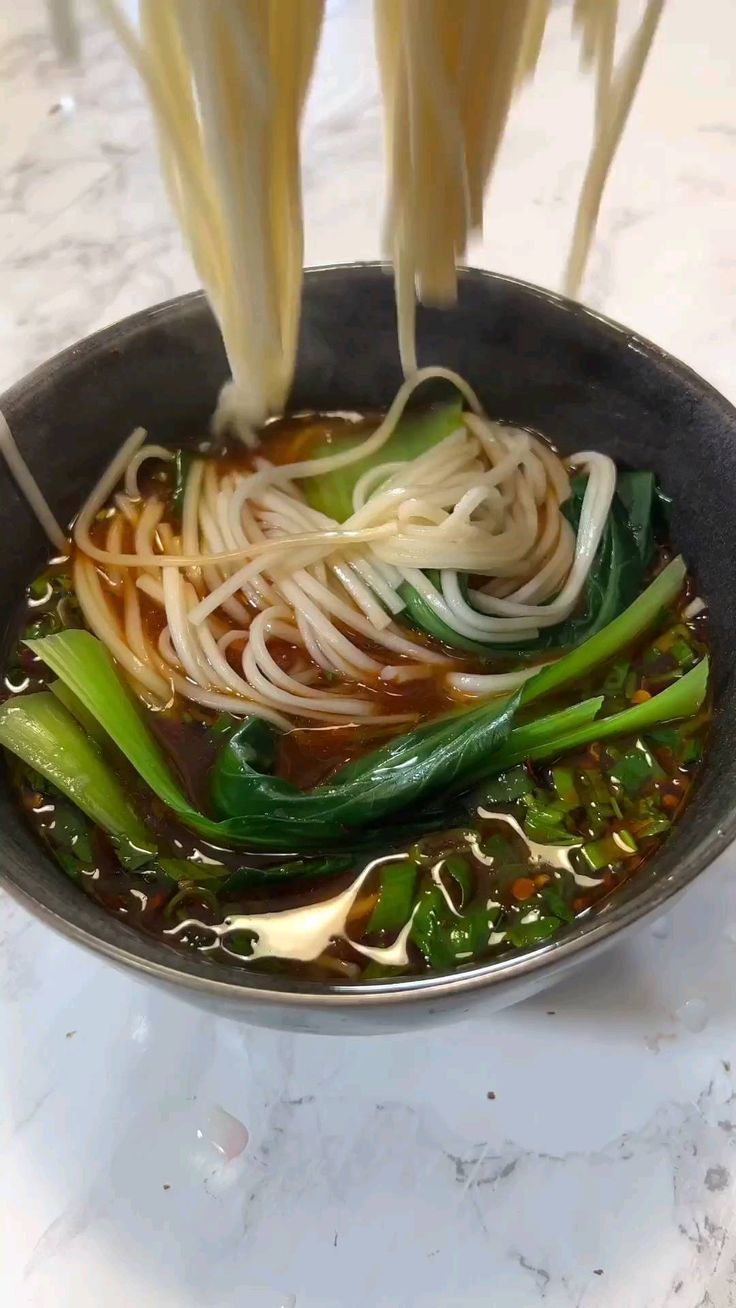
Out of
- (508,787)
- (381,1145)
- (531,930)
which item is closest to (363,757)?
(508,787)

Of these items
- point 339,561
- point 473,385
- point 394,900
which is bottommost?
point 394,900

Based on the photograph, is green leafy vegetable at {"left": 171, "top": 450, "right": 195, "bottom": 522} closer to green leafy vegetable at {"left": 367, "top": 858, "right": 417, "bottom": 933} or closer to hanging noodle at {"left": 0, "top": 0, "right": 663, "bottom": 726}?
hanging noodle at {"left": 0, "top": 0, "right": 663, "bottom": 726}

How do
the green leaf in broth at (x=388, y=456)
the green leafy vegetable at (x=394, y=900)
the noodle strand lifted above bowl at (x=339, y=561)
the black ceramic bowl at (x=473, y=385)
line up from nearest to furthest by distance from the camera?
1. the green leafy vegetable at (x=394, y=900)
2. the black ceramic bowl at (x=473, y=385)
3. the noodle strand lifted above bowl at (x=339, y=561)
4. the green leaf in broth at (x=388, y=456)

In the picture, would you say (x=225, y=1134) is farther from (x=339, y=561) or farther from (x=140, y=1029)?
(x=339, y=561)

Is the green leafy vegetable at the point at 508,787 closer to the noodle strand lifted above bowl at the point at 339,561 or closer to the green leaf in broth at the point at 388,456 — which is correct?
the noodle strand lifted above bowl at the point at 339,561

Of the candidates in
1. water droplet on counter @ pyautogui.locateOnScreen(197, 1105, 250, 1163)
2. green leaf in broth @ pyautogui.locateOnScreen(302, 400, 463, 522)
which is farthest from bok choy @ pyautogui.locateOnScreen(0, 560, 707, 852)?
green leaf in broth @ pyautogui.locateOnScreen(302, 400, 463, 522)

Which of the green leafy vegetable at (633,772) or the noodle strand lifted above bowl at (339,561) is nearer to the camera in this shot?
the green leafy vegetable at (633,772)

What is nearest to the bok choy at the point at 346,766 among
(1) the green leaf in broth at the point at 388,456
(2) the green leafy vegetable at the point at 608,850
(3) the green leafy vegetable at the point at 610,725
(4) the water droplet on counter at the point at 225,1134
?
(3) the green leafy vegetable at the point at 610,725

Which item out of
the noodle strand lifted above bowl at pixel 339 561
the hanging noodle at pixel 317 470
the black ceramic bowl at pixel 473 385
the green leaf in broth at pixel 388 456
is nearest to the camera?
the hanging noodle at pixel 317 470
